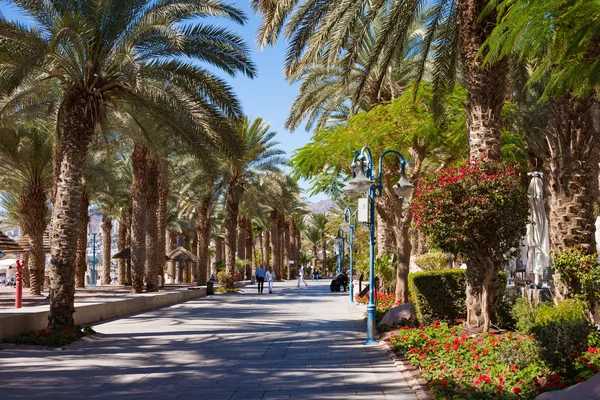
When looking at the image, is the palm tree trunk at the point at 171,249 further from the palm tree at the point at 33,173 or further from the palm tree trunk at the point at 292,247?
the palm tree at the point at 33,173

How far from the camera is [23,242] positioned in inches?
1292

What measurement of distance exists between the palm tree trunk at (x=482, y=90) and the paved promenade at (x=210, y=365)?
4.39 meters

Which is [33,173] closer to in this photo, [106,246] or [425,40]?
[425,40]

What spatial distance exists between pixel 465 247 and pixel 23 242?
27712 mm

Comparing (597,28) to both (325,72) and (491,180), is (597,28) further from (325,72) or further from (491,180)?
(325,72)

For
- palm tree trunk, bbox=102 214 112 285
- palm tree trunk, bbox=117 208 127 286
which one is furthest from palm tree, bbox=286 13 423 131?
palm tree trunk, bbox=102 214 112 285

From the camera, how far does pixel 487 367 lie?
8344 mm

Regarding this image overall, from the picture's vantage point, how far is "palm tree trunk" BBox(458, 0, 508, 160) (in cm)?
1183

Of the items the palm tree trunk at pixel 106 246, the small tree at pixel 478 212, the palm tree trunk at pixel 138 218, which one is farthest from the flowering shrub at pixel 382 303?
the palm tree trunk at pixel 106 246

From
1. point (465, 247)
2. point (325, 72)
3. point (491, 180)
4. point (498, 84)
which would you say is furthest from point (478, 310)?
point (325, 72)

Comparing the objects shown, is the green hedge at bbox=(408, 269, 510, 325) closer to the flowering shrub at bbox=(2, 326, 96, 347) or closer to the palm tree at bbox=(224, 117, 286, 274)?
the flowering shrub at bbox=(2, 326, 96, 347)

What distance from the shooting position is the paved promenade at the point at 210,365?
307 inches

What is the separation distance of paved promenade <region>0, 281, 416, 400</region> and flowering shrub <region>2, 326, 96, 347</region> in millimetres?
377

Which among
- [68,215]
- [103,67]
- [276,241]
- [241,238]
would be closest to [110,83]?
[103,67]
